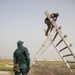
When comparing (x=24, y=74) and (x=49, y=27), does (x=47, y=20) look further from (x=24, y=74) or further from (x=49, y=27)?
(x=24, y=74)

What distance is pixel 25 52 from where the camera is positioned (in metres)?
8.80

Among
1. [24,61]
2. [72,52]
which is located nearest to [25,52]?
[24,61]

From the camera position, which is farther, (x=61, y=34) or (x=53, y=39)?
(x=53, y=39)

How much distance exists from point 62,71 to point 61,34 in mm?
6250

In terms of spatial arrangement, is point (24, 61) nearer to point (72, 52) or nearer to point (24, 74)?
point (24, 74)

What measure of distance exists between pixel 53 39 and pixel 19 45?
1431mm

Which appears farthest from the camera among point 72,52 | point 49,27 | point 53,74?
point 53,74

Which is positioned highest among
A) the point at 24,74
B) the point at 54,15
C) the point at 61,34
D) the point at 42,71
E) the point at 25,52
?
the point at 54,15

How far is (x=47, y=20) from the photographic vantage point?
8.27 metres

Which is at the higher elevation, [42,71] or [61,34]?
[61,34]

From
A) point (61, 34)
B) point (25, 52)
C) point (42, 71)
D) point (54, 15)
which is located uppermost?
point (54, 15)

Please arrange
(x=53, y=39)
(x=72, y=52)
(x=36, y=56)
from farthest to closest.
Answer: (x=36, y=56) < (x=53, y=39) < (x=72, y=52)

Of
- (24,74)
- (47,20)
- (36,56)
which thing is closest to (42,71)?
(36,56)

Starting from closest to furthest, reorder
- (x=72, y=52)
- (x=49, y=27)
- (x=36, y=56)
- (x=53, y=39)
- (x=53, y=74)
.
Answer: (x=72, y=52), (x=49, y=27), (x=53, y=39), (x=36, y=56), (x=53, y=74)
